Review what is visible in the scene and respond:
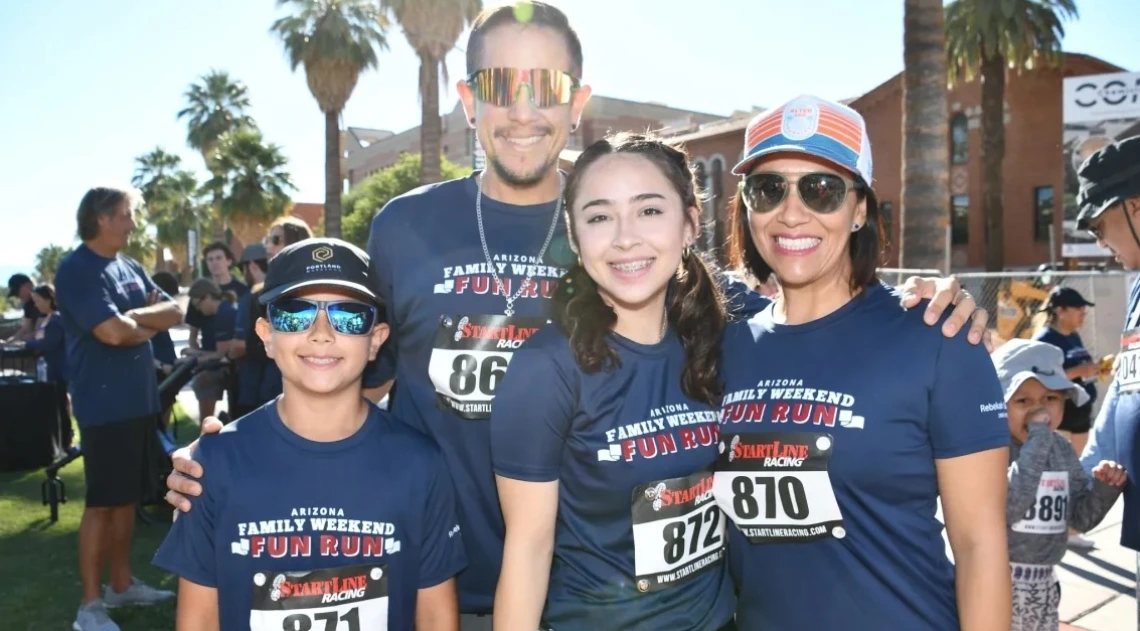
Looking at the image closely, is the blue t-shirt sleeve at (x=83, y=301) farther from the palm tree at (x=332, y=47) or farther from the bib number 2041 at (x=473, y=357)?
the palm tree at (x=332, y=47)

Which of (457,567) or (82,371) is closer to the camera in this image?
(457,567)

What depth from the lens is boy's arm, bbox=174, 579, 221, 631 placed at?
2.16 metres

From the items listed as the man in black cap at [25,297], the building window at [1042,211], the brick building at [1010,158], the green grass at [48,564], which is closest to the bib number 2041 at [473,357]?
the green grass at [48,564]

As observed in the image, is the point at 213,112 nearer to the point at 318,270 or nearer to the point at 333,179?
the point at 333,179

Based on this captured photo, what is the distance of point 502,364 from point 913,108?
8.41m

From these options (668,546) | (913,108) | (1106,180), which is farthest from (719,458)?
(913,108)

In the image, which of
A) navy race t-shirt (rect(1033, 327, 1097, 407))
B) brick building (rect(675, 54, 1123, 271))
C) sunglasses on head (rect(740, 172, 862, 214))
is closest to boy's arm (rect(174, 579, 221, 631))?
sunglasses on head (rect(740, 172, 862, 214))

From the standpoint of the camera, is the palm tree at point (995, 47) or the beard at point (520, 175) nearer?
the beard at point (520, 175)

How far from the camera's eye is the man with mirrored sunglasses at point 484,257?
2.43 metres

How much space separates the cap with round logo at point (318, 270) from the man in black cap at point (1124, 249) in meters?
2.64

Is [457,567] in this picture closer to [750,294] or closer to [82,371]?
[750,294]

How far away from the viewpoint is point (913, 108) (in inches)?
366

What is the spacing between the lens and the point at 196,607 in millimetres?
2170

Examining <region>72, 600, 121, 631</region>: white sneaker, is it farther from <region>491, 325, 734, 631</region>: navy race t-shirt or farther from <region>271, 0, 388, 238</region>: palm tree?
<region>271, 0, 388, 238</region>: palm tree
